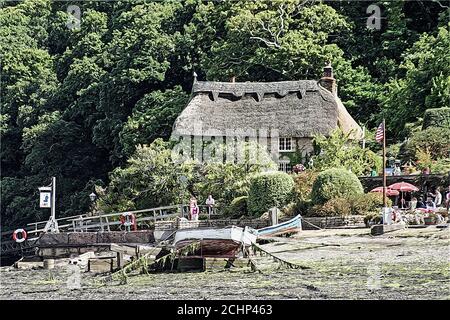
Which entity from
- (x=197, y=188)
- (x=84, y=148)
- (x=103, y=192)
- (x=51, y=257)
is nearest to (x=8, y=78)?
(x=84, y=148)

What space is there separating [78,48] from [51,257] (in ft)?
138

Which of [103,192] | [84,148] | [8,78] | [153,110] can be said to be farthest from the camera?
[8,78]

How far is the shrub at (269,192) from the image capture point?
136 feet

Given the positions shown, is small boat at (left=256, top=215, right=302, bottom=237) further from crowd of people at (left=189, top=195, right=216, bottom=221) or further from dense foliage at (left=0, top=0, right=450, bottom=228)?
dense foliage at (left=0, top=0, right=450, bottom=228)

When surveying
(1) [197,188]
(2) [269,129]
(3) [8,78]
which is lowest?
(1) [197,188]

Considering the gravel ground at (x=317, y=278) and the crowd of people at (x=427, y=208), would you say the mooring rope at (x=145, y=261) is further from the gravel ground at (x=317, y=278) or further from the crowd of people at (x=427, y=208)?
the crowd of people at (x=427, y=208)

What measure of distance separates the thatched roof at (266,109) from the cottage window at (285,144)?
0.32 m

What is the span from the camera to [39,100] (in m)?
75.7

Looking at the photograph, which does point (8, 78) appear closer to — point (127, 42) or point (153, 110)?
point (127, 42)

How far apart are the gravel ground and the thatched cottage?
21.5m

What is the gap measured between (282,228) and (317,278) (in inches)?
423

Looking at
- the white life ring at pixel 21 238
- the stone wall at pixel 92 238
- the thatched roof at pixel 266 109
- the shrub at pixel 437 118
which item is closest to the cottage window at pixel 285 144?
the thatched roof at pixel 266 109

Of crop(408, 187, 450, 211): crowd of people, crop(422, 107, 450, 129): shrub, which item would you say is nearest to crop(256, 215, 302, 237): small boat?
crop(408, 187, 450, 211): crowd of people

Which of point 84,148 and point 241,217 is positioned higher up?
point 84,148
